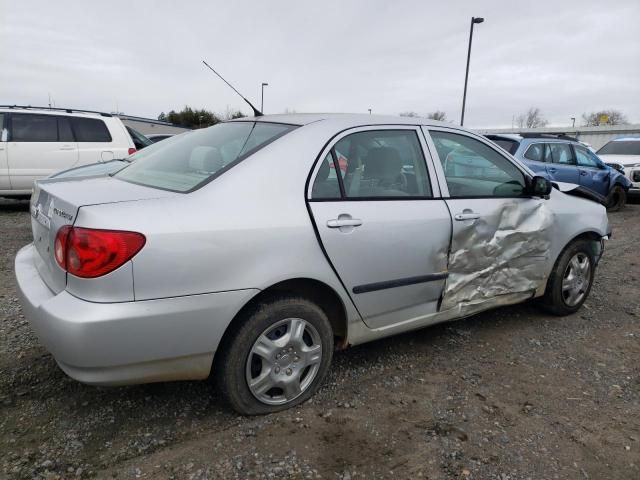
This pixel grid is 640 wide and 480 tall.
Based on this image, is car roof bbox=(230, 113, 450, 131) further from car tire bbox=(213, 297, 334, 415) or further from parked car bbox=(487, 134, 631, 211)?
parked car bbox=(487, 134, 631, 211)

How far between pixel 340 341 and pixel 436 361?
79cm

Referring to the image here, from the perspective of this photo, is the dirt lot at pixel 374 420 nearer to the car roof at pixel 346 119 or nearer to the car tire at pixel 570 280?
the car tire at pixel 570 280

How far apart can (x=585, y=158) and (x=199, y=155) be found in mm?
9207

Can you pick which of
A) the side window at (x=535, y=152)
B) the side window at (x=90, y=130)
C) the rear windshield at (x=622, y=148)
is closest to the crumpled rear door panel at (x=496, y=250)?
the side window at (x=535, y=152)

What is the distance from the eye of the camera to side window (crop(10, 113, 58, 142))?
7.88 meters

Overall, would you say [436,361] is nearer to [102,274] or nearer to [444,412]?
[444,412]

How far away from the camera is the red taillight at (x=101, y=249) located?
1993mm

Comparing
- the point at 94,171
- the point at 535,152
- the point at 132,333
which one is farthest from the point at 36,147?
the point at 535,152

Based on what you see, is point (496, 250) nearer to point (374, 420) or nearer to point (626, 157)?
point (374, 420)

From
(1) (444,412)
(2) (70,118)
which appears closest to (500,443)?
(1) (444,412)

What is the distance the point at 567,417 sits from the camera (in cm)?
266

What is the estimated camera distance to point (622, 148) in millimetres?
12914

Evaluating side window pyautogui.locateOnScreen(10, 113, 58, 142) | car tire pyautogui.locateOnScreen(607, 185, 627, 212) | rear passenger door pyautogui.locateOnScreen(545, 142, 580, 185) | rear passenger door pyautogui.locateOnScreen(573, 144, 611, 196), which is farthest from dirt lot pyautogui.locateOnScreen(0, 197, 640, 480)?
car tire pyautogui.locateOnScreen(607, 185, 627, 212)

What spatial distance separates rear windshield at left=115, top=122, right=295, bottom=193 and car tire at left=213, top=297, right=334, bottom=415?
2.30 ft
